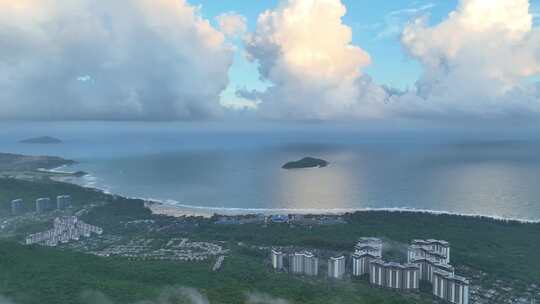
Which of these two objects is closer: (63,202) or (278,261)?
(278,261)

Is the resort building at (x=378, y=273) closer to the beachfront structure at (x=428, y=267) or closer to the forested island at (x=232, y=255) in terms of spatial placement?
the forested island at (x=232, y=255)

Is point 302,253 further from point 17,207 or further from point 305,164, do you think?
point 305,164

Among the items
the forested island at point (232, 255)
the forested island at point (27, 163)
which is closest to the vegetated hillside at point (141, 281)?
the forested island at point (232, 255)

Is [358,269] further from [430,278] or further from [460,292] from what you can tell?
[460,292]

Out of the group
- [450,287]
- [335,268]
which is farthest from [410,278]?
[335,268]

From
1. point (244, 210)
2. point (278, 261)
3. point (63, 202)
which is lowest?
point (278, 261)

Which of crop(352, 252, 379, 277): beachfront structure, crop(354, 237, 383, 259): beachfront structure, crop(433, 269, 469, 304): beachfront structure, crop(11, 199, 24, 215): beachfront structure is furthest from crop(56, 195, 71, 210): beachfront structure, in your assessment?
crop(433, 269, 469, 304): beachfront structure
